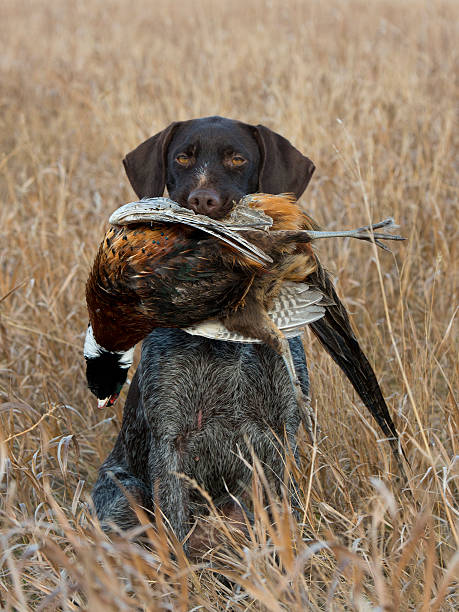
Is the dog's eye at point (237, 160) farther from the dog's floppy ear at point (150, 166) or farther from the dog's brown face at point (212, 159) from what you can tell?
the dog's floppy ear at point (150, 166)

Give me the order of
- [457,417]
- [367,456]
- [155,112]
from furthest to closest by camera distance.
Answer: [155,112]
[367,456]
[457,417]

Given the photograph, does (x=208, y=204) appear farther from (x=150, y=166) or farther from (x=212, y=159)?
(x=150, y=166)

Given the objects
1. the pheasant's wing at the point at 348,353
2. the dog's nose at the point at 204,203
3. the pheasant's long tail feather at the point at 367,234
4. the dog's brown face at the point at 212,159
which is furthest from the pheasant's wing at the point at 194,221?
the dog's brown face at the point at 212,159

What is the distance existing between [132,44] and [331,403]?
8068mm

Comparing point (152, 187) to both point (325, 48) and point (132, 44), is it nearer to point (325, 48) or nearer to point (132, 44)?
point (325, 48)

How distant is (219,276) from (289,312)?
267mm

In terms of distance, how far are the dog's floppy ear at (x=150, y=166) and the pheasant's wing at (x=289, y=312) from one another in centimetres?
109

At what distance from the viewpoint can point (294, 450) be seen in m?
2.94

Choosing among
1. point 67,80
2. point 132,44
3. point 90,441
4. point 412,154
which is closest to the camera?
point 90,441

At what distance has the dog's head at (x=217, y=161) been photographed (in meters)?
3.34

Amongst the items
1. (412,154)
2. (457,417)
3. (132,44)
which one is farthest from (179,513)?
(132,44)

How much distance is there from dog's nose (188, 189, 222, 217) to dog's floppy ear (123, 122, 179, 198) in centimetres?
52

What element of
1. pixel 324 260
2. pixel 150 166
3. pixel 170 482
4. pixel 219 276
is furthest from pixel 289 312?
pixel 324 260

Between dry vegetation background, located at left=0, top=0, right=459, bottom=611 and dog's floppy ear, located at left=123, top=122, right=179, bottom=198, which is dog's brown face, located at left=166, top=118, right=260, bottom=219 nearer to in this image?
dog's floppy ear, located at left=123, top=122, right=179, bottom=198
